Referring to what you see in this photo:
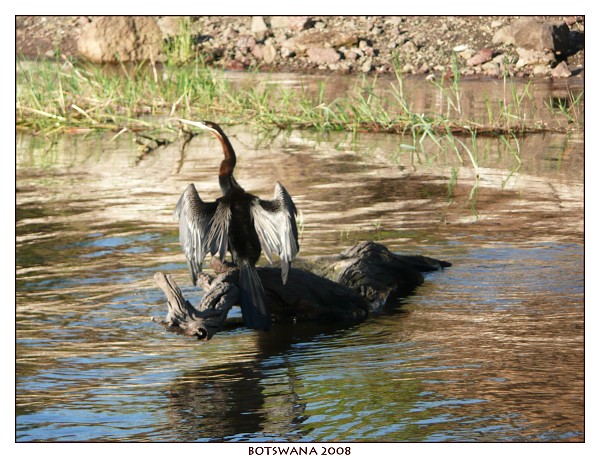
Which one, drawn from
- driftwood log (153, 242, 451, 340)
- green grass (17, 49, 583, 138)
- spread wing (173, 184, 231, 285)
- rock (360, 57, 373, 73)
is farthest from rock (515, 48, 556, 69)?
spread wing (173, 184, 231, 285)

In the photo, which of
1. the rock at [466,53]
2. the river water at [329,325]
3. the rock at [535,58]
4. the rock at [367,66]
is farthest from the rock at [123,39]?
the river water at [329,325]

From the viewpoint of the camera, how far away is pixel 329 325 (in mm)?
7555

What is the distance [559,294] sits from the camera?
7.87 metres

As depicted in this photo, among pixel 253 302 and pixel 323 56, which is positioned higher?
pixel 323 56

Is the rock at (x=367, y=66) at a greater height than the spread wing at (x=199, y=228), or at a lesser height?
greater

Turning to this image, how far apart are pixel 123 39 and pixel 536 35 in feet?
26.1

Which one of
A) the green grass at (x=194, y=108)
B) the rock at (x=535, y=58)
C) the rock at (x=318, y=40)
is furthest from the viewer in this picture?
the rock at (x=318, y=40)

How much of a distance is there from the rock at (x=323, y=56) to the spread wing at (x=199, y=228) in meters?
12.7

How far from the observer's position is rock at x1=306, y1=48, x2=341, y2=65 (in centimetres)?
1966

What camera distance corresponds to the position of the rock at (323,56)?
64.5 ft

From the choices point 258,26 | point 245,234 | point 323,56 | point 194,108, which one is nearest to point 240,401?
point 245,234

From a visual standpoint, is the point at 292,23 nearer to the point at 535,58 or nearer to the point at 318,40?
the point at 318,40

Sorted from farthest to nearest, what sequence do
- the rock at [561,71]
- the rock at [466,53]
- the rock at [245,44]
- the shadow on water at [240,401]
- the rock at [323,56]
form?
the rock at [245,44] → the rock at [323,56] → the rock at [466,53] → the rock at [561,71] → the shadow on water at [240,401]

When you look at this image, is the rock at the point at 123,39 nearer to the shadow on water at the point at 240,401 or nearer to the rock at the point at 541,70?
the rock at the point at 541,70
